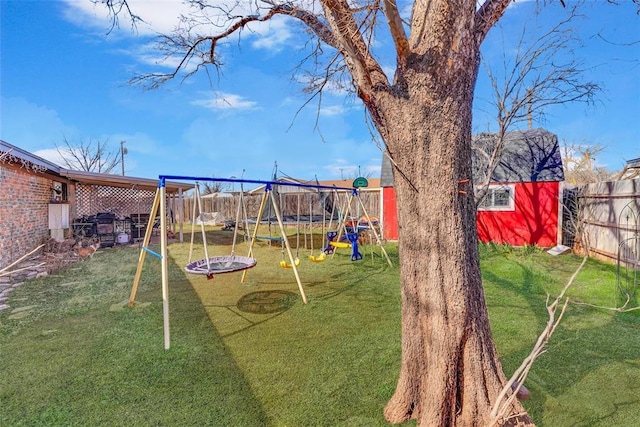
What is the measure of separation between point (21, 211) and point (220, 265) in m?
6.68

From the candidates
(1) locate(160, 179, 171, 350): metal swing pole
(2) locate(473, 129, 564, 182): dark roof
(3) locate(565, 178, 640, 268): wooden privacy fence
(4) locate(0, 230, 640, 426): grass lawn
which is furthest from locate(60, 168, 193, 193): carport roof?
(3) locate(565, 178, 640, 268): wooden privacy fence

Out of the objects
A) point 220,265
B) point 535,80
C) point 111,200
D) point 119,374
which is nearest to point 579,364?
point 119,374

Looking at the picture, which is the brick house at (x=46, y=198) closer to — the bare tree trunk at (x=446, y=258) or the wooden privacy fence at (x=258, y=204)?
the wooden privacy fence at (x=258, y=204)

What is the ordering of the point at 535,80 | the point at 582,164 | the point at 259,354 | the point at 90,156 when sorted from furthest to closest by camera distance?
the point at 90,156
the point at 582,164
the point at 535,80
the point at 259,354

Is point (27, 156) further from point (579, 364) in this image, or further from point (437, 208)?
point (579, 364)

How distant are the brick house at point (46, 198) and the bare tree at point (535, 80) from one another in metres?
10.2

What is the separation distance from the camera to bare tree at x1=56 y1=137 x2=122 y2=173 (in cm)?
2664

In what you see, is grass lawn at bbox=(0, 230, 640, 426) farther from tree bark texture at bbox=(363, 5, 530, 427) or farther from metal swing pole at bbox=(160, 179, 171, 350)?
tree bark texture at bbox=(363, 5, 530, 427)

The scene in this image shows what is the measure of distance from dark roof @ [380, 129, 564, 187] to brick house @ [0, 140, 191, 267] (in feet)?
30.5

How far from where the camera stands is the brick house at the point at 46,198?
759 centimetres

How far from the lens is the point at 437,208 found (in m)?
2.25

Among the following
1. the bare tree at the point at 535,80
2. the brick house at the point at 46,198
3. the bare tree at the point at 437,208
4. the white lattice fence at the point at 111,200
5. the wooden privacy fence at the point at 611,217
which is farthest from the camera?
the white lattice fence at the point at 111,200

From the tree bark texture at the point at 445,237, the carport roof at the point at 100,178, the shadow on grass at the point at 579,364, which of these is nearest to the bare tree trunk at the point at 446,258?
the tree bark texture at the point at 445,237

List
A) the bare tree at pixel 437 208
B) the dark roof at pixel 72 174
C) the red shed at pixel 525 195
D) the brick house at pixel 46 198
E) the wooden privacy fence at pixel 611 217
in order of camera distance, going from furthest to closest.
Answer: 1. the red shed at pixel 525 195
2. the brick house at pixel 46 198
3. the dark roof at pixel 72 174
4. the wooden privacy fence at pixel 611 217
5. the bare tree at pixel 437 208
